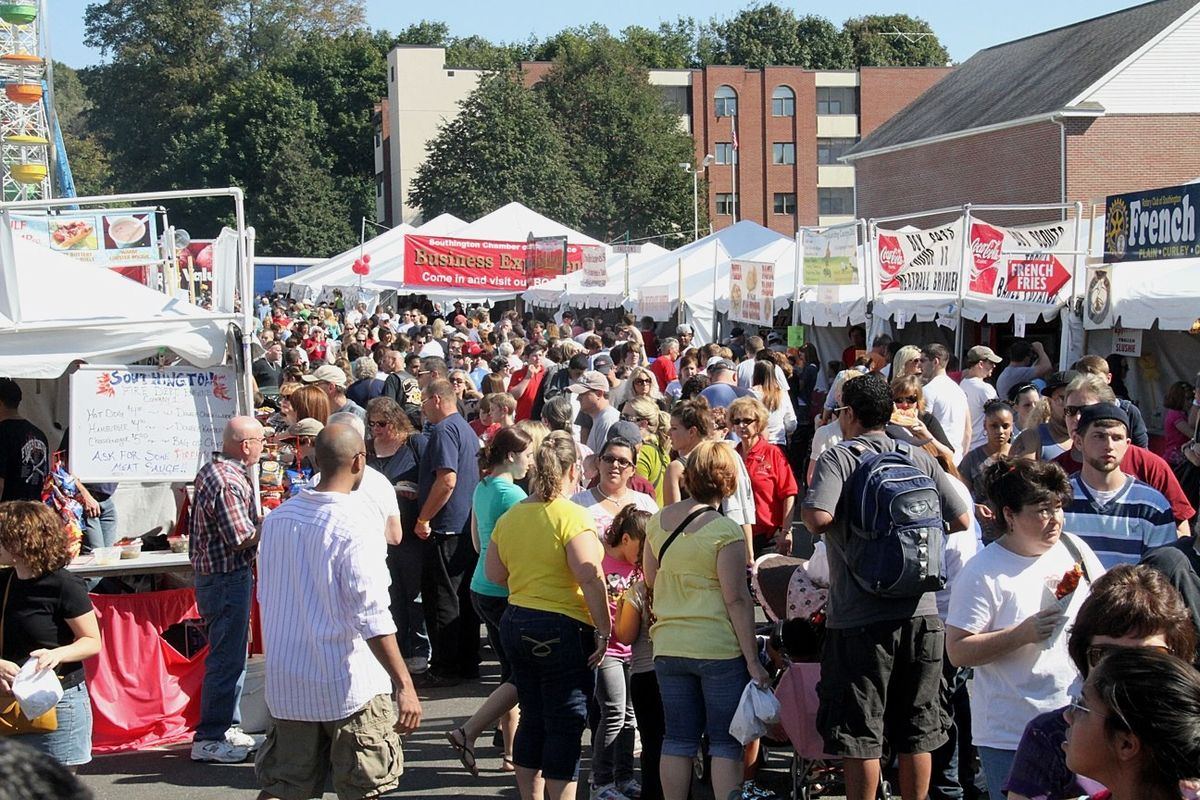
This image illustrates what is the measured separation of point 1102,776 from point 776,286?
56.5 ft

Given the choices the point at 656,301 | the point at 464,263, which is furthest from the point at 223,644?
the point at 464,263

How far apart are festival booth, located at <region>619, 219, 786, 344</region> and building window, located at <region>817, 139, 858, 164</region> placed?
43.9 metres

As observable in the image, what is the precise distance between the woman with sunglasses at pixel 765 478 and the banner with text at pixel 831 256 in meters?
7.82

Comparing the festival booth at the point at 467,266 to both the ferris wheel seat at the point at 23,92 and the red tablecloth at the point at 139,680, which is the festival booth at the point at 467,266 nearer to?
the ferris wheel seat at the point at 23,92

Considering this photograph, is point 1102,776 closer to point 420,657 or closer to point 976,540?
point 976,540

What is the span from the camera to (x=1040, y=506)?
13.2 feet

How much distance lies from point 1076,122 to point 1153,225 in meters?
23.0

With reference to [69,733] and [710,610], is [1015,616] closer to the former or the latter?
[710,610]

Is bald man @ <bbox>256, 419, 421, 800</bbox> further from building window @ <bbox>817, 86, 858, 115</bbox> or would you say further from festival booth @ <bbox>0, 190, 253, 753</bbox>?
building window @ <bbox>817, 86, 858, 115</bbox>

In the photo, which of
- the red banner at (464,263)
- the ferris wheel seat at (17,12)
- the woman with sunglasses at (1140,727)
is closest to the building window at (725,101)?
the ferris wheel seat at (17,12)

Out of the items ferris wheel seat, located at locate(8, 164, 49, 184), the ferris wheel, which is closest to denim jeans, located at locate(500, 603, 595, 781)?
the ferris wheel

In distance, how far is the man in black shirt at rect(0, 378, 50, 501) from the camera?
7.45 m

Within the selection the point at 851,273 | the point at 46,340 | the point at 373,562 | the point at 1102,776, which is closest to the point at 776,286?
the point at 851,273

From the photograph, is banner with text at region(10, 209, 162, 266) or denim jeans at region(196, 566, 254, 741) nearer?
denim jeans at region(196, 566, 254, 741)
